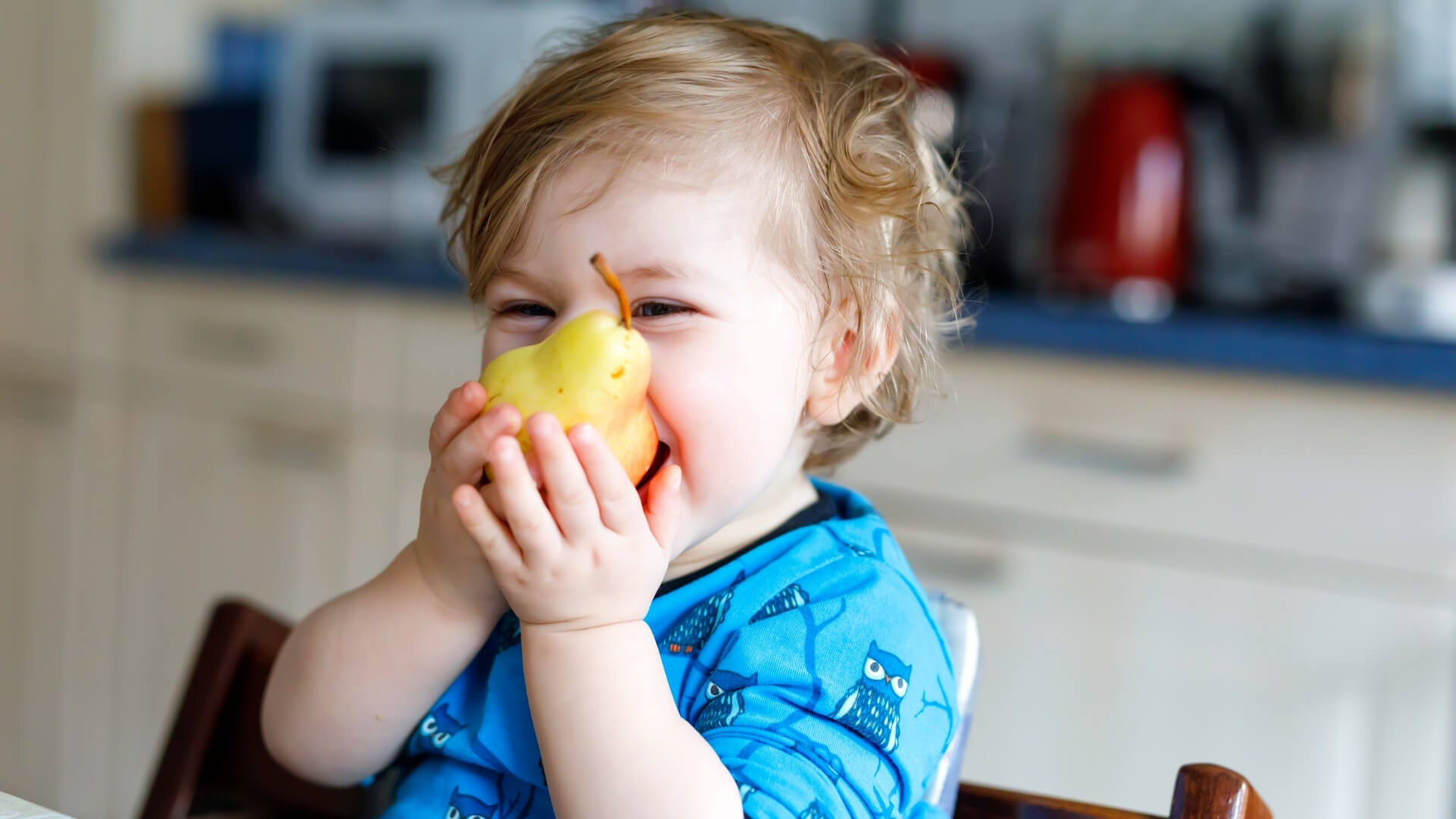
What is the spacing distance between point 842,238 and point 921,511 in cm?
84

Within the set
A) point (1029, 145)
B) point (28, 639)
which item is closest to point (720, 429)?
point (1029, 145)

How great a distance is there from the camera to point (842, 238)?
0.73m

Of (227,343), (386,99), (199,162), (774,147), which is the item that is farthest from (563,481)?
(199,162)

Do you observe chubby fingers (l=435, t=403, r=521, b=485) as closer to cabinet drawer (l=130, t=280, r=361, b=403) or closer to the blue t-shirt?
the blue t-shirt

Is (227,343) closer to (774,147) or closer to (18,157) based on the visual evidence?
(18,157)

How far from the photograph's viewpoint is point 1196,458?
53.8 inches

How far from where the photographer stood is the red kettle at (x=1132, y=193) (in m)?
1.69

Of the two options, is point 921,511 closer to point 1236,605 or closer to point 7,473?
point 1236,605

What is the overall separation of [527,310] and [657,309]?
0.07 m

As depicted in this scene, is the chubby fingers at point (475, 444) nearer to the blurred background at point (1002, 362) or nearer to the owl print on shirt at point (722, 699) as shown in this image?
the owl print on shirt at point (722, 699)

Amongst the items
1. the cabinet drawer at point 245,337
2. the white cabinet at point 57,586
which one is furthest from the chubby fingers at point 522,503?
the white cabinet at point 57,586

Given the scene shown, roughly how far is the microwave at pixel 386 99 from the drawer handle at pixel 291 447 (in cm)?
33

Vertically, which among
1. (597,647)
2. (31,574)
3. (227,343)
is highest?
(597,647)

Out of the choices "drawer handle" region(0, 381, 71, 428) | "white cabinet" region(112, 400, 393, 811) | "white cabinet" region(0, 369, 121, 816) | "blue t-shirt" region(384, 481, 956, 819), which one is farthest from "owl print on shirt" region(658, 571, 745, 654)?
"drawer handle" region(0, 381, 71, 428)
